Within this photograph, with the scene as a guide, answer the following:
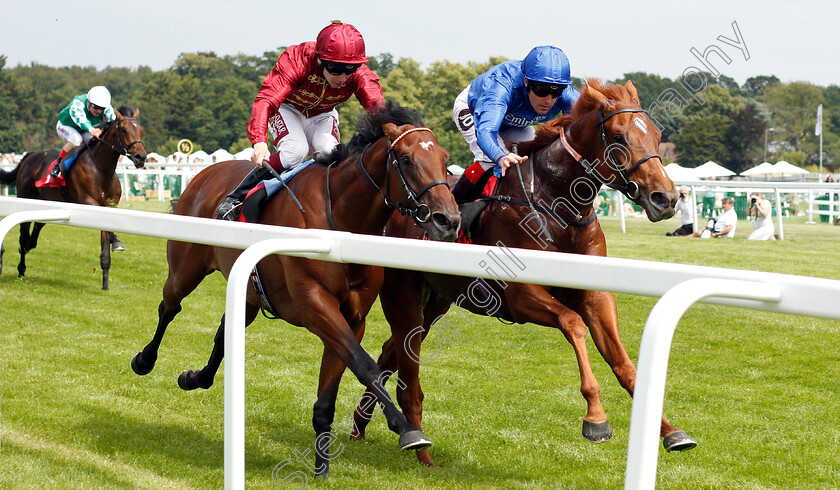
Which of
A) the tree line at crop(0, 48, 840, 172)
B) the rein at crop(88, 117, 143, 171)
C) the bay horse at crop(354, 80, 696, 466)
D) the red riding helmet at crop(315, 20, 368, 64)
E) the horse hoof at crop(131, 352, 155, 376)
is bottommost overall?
the horse hoof at crop(131, 352, 155, 376)

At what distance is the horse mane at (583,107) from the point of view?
3.82 m

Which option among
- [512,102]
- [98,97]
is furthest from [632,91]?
[98,97]

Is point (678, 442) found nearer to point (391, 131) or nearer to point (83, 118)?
point (391, 131)

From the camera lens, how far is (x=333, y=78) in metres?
4.16

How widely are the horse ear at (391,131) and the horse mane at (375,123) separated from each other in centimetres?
6

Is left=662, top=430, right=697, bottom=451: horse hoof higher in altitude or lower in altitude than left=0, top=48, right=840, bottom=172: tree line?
lower

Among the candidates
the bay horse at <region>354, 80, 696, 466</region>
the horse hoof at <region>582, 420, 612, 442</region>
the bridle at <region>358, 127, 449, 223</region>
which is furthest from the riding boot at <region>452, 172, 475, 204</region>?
the horse hoof at <region>582, 420, 612, 442</region>

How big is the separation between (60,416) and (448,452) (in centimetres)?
213

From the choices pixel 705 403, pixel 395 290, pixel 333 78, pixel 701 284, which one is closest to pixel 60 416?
pixel 395 290

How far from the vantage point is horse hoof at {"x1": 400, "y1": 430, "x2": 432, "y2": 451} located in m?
2.83

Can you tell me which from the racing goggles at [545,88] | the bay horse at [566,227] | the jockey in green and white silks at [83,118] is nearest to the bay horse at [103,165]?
the jockey in green and white silks at [83,118]

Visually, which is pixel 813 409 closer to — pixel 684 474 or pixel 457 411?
pixel 684 474

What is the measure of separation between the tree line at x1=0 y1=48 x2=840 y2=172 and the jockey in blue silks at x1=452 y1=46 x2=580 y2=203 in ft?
127

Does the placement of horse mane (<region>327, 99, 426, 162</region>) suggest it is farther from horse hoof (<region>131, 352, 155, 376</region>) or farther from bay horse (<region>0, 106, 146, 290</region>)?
bay horse (<region>0, 106, 146, 290</region>)
